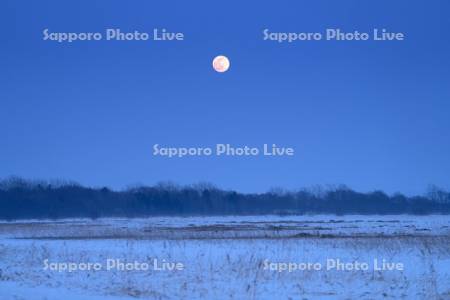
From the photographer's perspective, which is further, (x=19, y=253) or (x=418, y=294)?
(x=19, y=253)

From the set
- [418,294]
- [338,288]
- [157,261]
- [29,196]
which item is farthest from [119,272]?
[29,196]

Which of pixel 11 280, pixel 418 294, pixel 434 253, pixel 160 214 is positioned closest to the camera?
pixel 418 294

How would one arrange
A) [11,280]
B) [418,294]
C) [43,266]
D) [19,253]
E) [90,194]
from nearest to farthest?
1. [418,294]
2. [11,280]
3. [43,266]
4. [19,253]
5. [90,194]

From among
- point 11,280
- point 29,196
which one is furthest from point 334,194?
point 11,280

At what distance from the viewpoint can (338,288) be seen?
15.4m

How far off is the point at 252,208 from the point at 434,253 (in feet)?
353

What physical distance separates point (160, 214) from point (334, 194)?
136 ft

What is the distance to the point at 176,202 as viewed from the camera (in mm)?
126812

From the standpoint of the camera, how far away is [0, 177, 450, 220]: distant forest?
384 ft

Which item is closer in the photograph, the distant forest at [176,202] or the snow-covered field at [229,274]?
the snow-covered field at [229,274]

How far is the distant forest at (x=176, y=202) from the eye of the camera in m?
117

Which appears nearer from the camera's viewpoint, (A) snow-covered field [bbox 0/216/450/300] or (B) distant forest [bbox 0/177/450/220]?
(A) snow-covered field [bbox 0/216/450/300]

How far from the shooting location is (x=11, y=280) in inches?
688

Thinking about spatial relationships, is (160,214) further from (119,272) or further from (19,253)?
(119,272)
